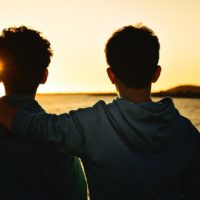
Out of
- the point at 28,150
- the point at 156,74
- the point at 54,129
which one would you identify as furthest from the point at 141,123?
the point at 28,150

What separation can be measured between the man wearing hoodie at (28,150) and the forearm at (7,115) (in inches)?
5.5

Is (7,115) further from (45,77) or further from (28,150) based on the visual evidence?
(45,77)

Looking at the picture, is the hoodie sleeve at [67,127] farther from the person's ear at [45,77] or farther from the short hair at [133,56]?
the person's ear at [45,77]

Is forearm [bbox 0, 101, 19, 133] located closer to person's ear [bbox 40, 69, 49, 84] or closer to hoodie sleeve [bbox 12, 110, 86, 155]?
hoodie sleeve [bbox 12, 110, 86, 155]

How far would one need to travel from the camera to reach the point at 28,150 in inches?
107

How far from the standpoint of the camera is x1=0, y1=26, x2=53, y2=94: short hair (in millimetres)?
2785

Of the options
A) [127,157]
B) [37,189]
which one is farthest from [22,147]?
[127,157]

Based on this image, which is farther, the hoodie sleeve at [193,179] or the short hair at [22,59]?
the short hair at [22,59]

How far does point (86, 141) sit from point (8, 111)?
1.73 ft

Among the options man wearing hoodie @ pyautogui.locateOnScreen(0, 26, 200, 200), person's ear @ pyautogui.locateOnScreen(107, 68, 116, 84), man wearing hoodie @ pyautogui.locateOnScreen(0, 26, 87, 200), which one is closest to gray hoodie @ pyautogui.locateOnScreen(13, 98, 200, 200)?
man wearing hoodie @ pyautogui.locateOnScreen(0, 26, 200, 200)

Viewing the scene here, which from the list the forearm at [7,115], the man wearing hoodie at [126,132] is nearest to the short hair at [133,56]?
the man wearing hoodie at [126,132]

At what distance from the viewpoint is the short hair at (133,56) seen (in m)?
2.51

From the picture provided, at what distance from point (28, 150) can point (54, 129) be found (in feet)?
1.37

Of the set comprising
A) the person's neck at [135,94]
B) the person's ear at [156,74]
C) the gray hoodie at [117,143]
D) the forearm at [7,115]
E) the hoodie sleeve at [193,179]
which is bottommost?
the hoodie sleeve at [193,179]
